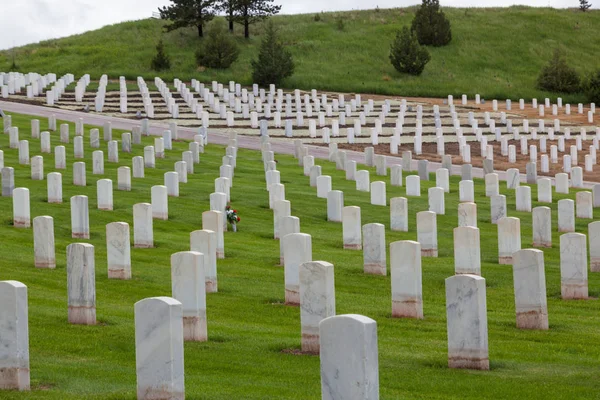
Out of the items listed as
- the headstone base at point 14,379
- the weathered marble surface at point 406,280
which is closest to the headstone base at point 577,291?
the weathered marble surface at point 406,280

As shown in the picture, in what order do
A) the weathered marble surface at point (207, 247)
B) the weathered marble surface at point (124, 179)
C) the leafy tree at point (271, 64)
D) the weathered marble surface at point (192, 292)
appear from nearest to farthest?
the weathered marble surface at point (192, 292)
the weathered marble surface at point (207, 247)
the weathered marble surface at point (124, 179)
the leafy tree at point (271, 64)

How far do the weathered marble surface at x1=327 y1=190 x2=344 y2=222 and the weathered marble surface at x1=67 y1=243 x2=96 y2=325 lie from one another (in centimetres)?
1286

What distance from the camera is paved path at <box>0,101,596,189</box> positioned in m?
40.0

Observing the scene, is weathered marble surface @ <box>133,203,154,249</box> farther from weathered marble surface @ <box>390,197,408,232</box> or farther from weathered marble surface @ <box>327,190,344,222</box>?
weathered marble surface @ <box>327,190,344,222</box>

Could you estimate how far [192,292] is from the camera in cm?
1295

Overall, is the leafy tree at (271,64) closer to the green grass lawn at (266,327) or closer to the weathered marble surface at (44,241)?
the green grass lawn at (266,327)

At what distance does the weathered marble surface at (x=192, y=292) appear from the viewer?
1288 cm

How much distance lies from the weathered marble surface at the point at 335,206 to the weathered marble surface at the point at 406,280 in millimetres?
10966

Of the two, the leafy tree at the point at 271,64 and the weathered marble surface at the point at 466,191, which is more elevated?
the leafy tree at the point at 271,64

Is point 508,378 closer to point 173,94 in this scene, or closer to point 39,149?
point 39,149

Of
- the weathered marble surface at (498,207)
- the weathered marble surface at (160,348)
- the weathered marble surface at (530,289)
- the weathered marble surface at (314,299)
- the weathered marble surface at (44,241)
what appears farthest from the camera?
the weathered marble surface at (498,207)

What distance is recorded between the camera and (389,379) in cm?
1084

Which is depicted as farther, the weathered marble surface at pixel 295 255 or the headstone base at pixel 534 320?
the weathered marble surface at pixel 295 255

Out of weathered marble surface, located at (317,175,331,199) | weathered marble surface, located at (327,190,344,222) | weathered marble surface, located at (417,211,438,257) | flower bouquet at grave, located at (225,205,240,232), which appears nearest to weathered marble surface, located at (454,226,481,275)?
weathered marble surface, located at (417,211,438,257)
